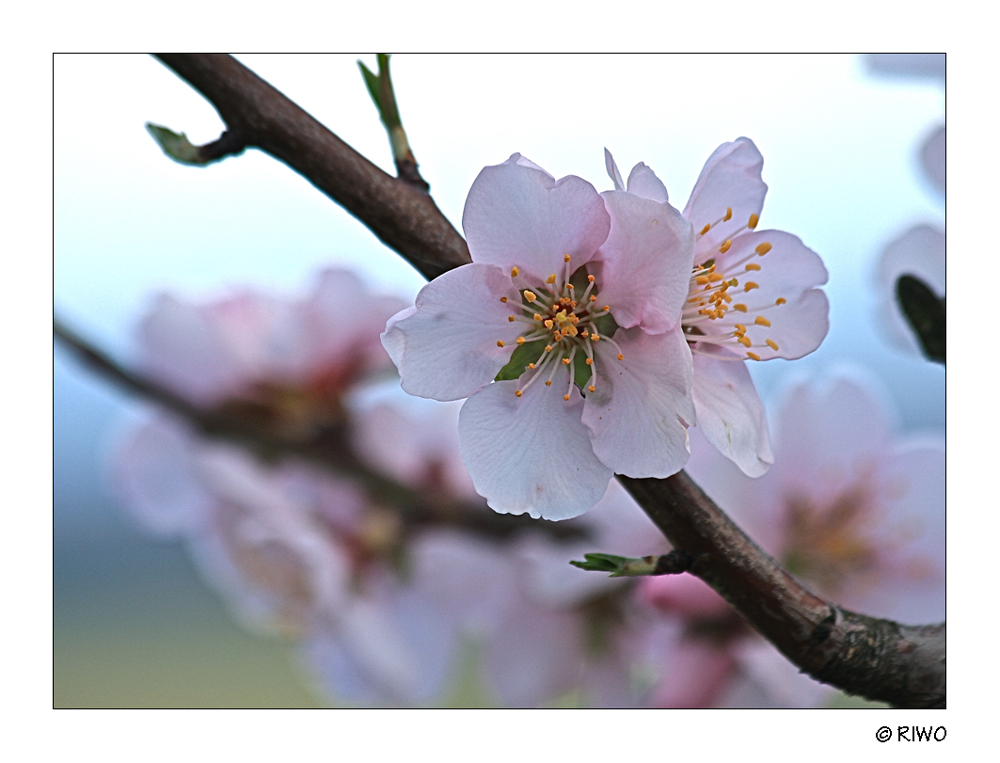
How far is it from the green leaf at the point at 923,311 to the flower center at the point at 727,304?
20 centimetres

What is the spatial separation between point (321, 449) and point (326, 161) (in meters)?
0.56

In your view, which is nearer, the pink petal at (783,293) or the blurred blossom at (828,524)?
the pink petal at (783,293)

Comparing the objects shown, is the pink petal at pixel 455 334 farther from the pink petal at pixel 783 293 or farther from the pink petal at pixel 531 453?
the pink petal at pixel 783 293

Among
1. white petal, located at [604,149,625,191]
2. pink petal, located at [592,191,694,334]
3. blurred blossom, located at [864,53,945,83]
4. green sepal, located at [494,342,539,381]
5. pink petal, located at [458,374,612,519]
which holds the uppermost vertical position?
blurred blossom, located at [864,53,945,83]

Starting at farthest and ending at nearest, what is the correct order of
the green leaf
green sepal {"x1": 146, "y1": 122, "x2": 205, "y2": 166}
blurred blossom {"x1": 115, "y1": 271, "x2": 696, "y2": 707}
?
blurred blossom {"x1": 115, "y1": 271, "x2": 696, "y2": 707}, the green leaf, green sepal {"x1": 146, "y1": 122, "x2": 205, "y2": 166}

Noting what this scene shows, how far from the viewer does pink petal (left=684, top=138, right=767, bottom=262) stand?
1.39 ft

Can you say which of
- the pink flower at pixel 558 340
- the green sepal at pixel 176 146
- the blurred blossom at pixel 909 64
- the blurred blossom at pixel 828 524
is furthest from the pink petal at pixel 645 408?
the blurred blossom at pixel 909 64

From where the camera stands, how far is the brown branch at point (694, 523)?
396mm

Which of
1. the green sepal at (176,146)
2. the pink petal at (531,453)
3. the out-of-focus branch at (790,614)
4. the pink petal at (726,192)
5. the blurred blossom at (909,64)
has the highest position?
the blurred blossom at (909,64)

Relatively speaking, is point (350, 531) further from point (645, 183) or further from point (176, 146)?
point (645, 183)

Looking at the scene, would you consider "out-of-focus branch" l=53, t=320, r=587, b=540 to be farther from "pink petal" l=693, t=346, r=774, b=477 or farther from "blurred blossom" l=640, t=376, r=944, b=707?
"pink petal" l=693, t=346, r=774, b=477

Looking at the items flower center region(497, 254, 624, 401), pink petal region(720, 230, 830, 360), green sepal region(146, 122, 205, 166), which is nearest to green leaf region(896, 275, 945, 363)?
pink petal region(720, 230, 830, 360)

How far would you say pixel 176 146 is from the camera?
1.58 ft
